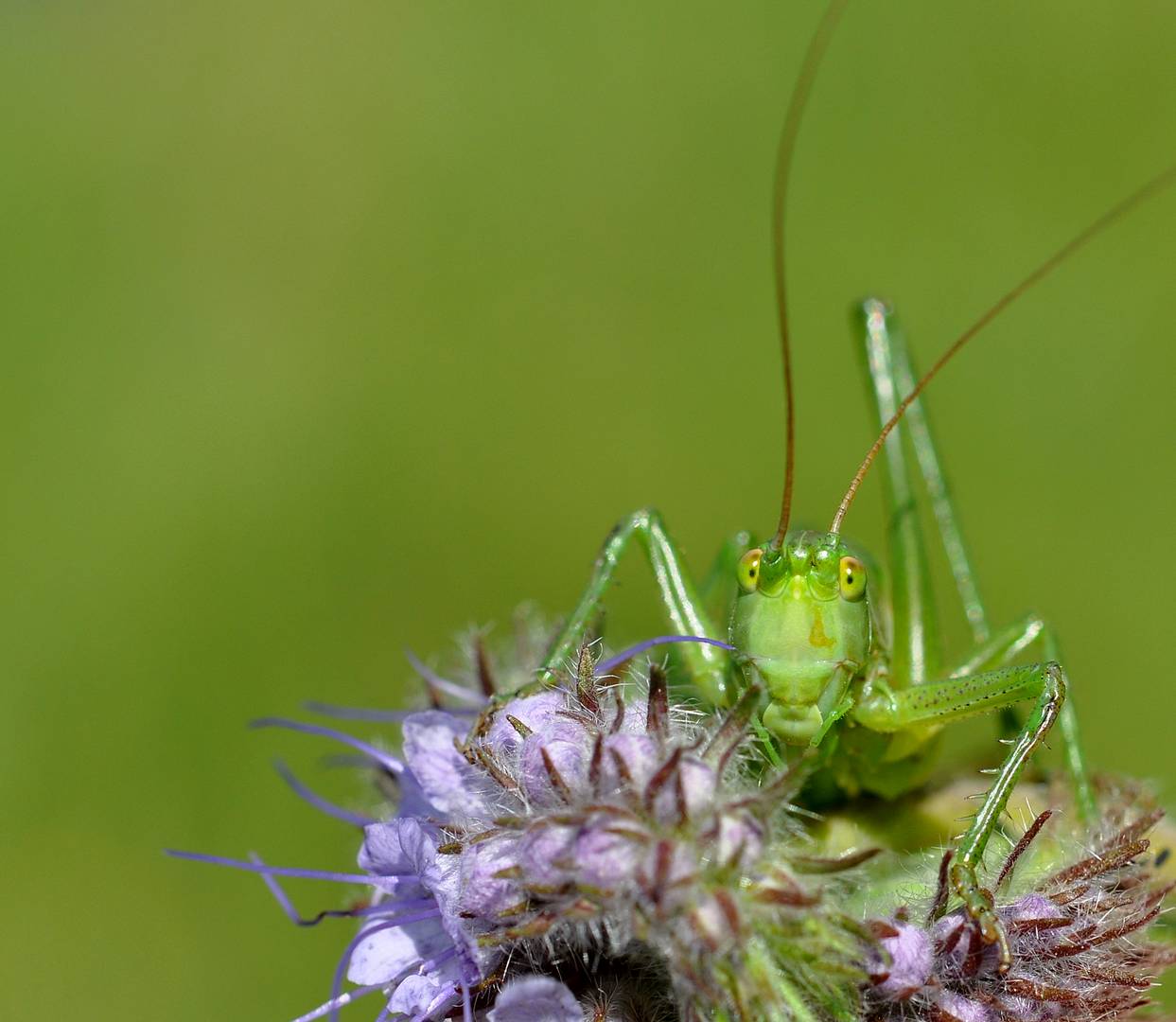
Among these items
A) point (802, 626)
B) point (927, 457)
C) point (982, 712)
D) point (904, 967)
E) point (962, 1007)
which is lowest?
point (962, 1007)

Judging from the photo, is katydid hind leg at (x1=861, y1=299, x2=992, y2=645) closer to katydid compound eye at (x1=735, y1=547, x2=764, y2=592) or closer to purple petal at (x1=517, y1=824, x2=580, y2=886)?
katydid compound eye at (x1=735, y1=547, x2=764, y2=592)

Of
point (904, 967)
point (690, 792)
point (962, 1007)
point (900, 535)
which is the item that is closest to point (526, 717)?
point (690, 792)

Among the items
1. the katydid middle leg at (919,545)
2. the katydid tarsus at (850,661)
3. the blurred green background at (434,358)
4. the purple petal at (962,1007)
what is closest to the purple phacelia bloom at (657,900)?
the purple petal at (962,1007)

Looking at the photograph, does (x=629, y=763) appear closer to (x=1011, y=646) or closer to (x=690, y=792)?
(x=690, y=792)

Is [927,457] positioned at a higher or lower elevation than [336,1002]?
higher

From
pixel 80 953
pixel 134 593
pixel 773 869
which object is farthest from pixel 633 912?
pixel 134 593

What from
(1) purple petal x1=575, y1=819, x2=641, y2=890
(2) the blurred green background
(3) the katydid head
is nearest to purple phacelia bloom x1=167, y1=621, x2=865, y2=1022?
(1) purple petal x1=575, y1=819, x2=641, y2=890

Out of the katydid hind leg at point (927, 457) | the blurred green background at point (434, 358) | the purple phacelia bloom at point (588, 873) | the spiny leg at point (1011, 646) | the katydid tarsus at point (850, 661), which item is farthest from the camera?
the blurred green background at point (434, 358)

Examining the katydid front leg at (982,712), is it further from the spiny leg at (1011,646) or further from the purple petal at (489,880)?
the purple petal at (489,880)
